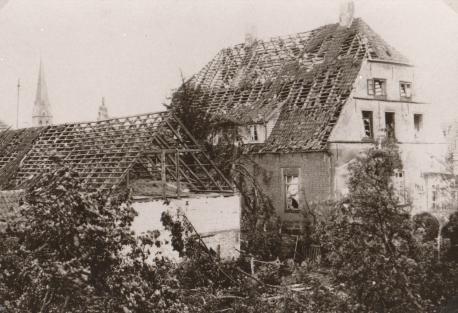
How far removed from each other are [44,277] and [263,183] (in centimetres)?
1659

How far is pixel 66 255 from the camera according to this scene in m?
5.85

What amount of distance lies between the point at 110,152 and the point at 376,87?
39.8 ft

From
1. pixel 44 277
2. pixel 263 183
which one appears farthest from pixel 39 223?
pixel 263 183

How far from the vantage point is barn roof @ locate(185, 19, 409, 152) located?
20703mm

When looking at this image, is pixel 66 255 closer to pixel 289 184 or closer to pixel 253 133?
pixel 289 184

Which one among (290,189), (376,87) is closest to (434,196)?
(376,87)

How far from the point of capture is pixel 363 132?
20.2 meters

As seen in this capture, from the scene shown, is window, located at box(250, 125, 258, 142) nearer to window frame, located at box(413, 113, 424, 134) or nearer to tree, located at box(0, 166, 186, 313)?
window frame, located at box(413, 113, 424, 134)

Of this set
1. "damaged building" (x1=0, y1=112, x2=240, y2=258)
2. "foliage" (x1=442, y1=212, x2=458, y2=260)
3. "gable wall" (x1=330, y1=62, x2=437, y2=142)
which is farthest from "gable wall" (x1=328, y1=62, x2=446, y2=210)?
"damaged building" (x1=0, y1=112, x2=240, y2=258)

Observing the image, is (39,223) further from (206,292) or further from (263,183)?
(263,183)

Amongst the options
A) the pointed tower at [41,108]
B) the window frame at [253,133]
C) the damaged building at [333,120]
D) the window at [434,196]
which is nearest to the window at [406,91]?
the damaged building at [333,120]

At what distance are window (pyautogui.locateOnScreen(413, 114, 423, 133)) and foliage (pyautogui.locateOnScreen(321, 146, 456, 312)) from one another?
47.9 feet

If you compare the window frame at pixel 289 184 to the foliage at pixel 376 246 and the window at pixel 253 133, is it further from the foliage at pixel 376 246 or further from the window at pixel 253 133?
the foliage at pixel 376 246

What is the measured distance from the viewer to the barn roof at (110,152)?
15.1 metres
